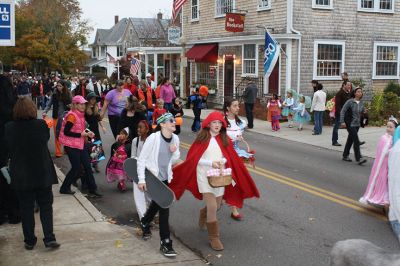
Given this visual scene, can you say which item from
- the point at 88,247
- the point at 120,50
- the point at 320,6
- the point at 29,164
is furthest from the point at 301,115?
the point at 120,50

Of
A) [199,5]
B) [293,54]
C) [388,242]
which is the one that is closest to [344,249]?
[388,242]

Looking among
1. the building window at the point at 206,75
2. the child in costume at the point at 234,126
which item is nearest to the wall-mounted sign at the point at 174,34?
the building window at the point at 206,75

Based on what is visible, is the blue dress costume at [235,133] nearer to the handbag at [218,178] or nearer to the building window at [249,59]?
the handbag at [218,178]

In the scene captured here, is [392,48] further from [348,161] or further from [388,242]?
[388,242]

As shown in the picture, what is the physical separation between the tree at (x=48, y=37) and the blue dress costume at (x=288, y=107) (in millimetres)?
37544

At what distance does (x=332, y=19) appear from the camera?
73.4ft

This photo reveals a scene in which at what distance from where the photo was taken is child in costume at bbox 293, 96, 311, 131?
1821 centimetres

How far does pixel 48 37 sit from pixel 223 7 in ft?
103

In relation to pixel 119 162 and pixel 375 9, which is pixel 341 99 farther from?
pixel 375 9

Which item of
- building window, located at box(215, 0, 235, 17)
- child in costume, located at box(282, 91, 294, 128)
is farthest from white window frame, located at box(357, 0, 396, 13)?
child in costume, located at box(282, 91, 294, 128)

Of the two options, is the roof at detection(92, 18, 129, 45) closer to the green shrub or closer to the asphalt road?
the green shrub

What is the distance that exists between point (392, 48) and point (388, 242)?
19.5 m

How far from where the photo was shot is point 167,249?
6016 millimetres

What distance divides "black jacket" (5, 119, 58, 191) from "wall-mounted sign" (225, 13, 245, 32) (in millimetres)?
18548
